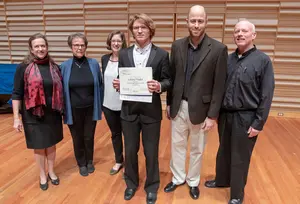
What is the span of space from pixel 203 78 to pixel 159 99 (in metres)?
0.39

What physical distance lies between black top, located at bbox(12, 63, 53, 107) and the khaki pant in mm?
1134

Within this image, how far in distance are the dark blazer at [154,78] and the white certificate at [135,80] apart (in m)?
0.08

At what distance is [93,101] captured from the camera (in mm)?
2387

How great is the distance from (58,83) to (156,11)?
297 centimetres

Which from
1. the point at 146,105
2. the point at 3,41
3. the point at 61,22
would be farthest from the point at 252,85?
the point at 3,41

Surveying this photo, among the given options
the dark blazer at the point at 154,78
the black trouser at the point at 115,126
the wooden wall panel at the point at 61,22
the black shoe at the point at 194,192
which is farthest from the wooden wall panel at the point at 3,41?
the black shoe at the point at 194,192

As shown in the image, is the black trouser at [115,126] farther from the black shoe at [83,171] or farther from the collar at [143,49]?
the collar at [143,49]

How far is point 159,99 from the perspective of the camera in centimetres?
196

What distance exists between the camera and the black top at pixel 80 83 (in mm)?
2256

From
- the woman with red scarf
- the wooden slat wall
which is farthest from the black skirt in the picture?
the wooden slat wall

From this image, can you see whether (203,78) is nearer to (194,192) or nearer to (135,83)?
(135,83)

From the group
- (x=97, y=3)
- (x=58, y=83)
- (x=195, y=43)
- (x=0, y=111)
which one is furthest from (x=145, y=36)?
(x=0, y=111)

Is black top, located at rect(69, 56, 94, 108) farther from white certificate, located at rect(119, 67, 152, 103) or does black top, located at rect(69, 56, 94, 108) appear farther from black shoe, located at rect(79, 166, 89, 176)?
black shoe, located at rect(79, 166, 89, 176)

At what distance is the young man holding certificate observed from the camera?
1.77m
